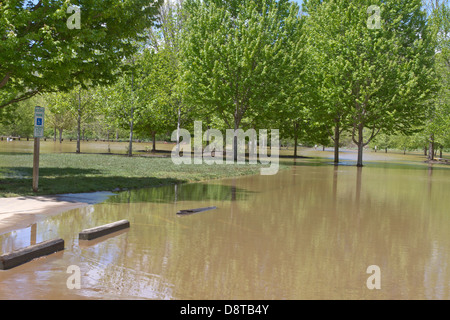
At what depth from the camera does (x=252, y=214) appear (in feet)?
37.9

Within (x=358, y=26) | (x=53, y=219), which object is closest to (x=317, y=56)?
(x=358, y=26)

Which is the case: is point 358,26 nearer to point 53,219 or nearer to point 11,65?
point 11,65

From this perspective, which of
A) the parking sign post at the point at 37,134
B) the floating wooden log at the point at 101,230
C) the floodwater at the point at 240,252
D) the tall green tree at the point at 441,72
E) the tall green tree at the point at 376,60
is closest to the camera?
the floodwater at the point at 240,252

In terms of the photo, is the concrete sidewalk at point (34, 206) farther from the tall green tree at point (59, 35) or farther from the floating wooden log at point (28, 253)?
the tall green tree at point (59, 35)

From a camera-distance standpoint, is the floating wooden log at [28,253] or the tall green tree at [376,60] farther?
the tall green tree at [376,60]

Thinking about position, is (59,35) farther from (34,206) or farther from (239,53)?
(239,53)

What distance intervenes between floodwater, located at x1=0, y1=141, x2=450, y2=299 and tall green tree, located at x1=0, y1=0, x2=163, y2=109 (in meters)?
4.75

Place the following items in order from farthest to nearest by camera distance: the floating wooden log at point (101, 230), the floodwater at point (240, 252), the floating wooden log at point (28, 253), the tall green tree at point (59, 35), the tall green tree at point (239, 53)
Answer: the tall green tree at point (239, 53) → the tall green tree at point (59, 35) → the floating wooden log at point (101, 230) → the floating wooden log at point (28, 253) → the floodwater at point (240, 252)

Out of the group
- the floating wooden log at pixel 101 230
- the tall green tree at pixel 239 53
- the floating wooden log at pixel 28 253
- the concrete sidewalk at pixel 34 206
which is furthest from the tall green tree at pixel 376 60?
the floating wooden log at pixel 28 253

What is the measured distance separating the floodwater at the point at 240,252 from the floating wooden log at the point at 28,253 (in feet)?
0.41

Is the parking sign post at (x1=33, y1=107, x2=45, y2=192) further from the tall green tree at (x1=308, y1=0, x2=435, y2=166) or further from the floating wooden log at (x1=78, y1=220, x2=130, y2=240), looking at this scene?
the tall green tree at (x1=308, y1=0, x2=435, y2=166)

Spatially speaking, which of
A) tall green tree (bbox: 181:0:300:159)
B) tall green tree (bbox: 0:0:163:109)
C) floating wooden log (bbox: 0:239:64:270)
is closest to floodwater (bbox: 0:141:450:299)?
floating wooden log (bbox: 0:239:64:270)

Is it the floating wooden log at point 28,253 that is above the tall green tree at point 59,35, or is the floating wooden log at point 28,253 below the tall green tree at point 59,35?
below

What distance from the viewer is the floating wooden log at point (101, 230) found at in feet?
26.2
